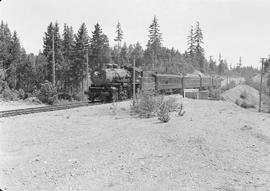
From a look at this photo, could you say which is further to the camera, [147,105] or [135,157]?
[147,105]

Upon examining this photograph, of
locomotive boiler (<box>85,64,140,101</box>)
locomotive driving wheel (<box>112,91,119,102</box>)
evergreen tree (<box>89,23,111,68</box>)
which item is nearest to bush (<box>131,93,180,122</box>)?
locomotive driving wheel (<box>112,91,119,102</box>)

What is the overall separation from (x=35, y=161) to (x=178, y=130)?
503 cm

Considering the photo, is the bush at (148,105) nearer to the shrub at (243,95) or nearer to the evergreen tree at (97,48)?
the shrub at (243,95)

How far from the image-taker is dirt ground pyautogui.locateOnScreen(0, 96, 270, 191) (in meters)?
6.71

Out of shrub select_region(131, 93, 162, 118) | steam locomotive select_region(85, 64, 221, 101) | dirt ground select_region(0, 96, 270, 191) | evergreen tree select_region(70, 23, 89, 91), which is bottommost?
dirt ground select_region(0, 96, 270, 191)

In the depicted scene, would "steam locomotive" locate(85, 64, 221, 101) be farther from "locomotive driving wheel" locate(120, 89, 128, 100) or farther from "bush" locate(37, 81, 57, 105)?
"bush" locate(37, 81, 57, 105)

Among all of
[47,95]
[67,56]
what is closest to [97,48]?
[67,56]

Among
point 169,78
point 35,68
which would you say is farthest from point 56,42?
point 169,78

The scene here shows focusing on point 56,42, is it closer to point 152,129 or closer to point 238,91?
point 238,91

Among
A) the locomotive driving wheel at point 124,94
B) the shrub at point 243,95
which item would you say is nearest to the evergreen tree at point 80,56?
the shrub at point 243,95

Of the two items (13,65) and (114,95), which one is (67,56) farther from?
(114,95)

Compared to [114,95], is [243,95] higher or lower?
lower

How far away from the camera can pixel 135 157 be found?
8367 mm

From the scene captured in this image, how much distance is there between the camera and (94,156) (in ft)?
27.9
